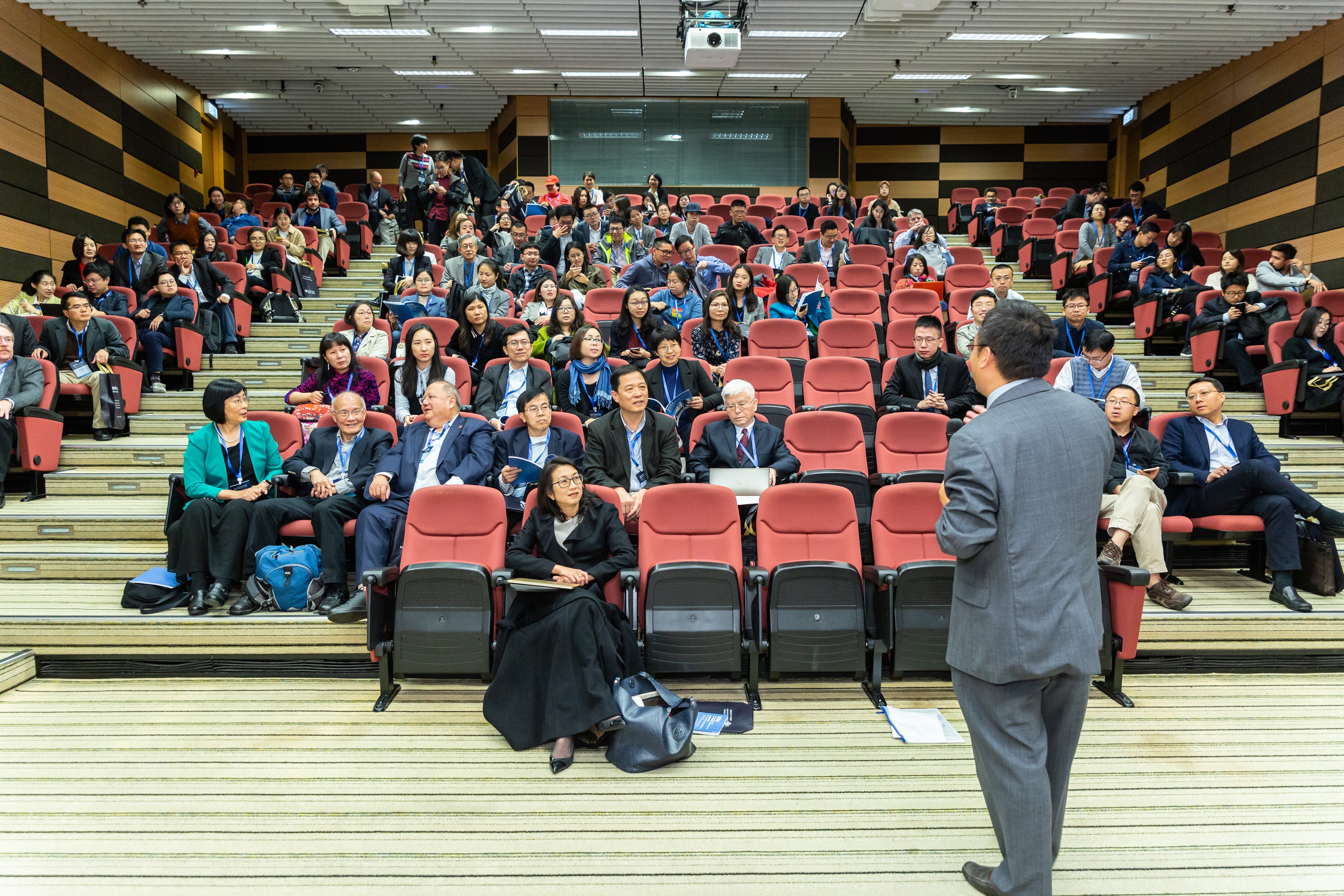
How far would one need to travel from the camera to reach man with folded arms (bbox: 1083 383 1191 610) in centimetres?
351

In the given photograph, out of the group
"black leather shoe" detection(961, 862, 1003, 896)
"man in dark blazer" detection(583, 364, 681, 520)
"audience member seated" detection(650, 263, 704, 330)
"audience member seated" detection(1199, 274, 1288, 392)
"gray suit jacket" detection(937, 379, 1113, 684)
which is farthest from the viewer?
"audience member seated" detection(650, 263, 704, 330)

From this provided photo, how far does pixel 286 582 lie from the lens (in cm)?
350

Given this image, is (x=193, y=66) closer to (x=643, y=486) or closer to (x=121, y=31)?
(x=121, y=31)

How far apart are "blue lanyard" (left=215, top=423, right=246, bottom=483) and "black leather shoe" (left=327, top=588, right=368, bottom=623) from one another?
929mm

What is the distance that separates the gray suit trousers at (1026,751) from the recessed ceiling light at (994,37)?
30.3 ft

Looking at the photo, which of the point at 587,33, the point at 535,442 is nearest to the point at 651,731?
the point at 535,442

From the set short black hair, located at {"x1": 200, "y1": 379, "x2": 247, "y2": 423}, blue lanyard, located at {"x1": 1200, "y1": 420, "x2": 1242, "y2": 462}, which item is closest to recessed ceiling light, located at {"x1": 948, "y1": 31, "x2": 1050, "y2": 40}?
blue lanyard, located at {"x1": 1200, "y1": 420, "x2": 1242, "y2": 462}

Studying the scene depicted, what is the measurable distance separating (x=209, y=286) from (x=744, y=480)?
5217 mm

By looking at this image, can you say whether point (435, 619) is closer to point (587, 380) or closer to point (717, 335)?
point (587, 380)

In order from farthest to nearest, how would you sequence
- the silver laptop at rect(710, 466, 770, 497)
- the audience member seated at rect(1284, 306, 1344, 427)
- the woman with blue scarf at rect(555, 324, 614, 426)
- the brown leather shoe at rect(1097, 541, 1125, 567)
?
1. the audience member seated at rect(1284, 306, 1344, 427)
2. the woman with blue scarf at rect(555, 324, 614, 426)
3. the silver laptop at rect(710, 466, 770, 497)
4. the brown leather shoe at rect(1097, 541, 1125, 567)

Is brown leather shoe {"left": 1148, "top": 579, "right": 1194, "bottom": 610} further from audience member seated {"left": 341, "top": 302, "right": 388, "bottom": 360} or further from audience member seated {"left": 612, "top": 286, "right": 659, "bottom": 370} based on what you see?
audience member seated {"left": 341, "top": 302, "right": 388, "bottom": 360}

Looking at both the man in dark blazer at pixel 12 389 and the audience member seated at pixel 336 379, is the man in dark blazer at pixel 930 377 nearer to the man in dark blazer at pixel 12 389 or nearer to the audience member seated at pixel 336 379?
the audience member seated at pixel 336 379

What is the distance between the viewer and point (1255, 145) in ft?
29.3

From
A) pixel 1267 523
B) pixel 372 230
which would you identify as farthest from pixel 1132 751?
pixel 372 230
